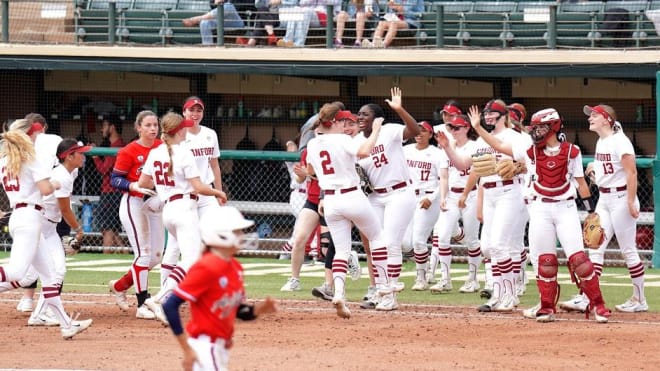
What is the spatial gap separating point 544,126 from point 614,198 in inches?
58.3

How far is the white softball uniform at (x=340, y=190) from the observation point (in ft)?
35.0

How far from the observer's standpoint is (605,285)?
569 inches

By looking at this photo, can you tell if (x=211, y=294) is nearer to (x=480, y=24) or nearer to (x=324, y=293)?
(x=324, y=293)

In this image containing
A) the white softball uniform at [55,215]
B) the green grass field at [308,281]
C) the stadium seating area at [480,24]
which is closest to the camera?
the white softball uniform at [55,215]

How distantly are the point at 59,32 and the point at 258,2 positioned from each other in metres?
3.55

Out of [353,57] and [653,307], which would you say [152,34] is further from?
[653,307]

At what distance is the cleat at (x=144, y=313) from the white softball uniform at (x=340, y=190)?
172cm

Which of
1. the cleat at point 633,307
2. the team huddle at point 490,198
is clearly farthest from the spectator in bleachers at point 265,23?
the cleat at point 633,307

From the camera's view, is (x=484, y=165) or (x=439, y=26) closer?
(x=484, y=165)

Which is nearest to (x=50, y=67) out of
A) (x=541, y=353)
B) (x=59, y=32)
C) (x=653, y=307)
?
(x=59, y=32)

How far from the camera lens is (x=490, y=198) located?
1191 centimetres

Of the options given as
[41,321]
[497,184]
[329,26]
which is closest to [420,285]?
[497,184]

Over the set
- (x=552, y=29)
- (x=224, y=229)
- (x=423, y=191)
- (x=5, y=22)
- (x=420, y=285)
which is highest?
(x=5, y=22)

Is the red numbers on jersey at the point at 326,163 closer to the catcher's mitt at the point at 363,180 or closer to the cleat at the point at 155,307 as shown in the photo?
the catcher's mitt at the point at 363,180
